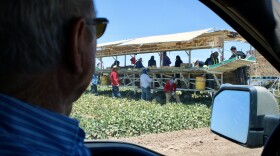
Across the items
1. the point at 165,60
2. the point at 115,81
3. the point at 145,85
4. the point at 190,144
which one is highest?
the point at 165,60

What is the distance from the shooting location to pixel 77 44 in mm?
1056

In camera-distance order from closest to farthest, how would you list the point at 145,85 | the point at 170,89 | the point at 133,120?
the point at 133,120
the point at 170,89
the point at 145,85

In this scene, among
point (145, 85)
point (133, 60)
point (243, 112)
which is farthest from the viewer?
point (133, 60)

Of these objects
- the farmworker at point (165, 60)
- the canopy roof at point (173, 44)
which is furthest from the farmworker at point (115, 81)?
the farmworker at point (165, 60)

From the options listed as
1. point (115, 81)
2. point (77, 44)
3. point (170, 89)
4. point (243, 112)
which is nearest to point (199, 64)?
point (170, 89)

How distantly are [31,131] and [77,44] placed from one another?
0.26 metres

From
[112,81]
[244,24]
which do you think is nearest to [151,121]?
[112,81]

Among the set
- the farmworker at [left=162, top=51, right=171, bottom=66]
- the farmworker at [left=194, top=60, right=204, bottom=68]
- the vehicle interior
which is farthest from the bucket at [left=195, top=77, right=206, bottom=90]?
the vehicle interior

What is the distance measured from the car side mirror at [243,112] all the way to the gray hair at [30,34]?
707 millimetres

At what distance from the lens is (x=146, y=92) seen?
1778cm

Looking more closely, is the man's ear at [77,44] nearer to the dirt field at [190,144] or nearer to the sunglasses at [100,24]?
the sunglasses at [100,24]

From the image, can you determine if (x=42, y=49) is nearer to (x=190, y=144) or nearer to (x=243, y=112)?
(x=243, y=112)

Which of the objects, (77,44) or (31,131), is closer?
(31,131)

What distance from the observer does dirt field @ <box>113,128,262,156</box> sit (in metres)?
7.29
